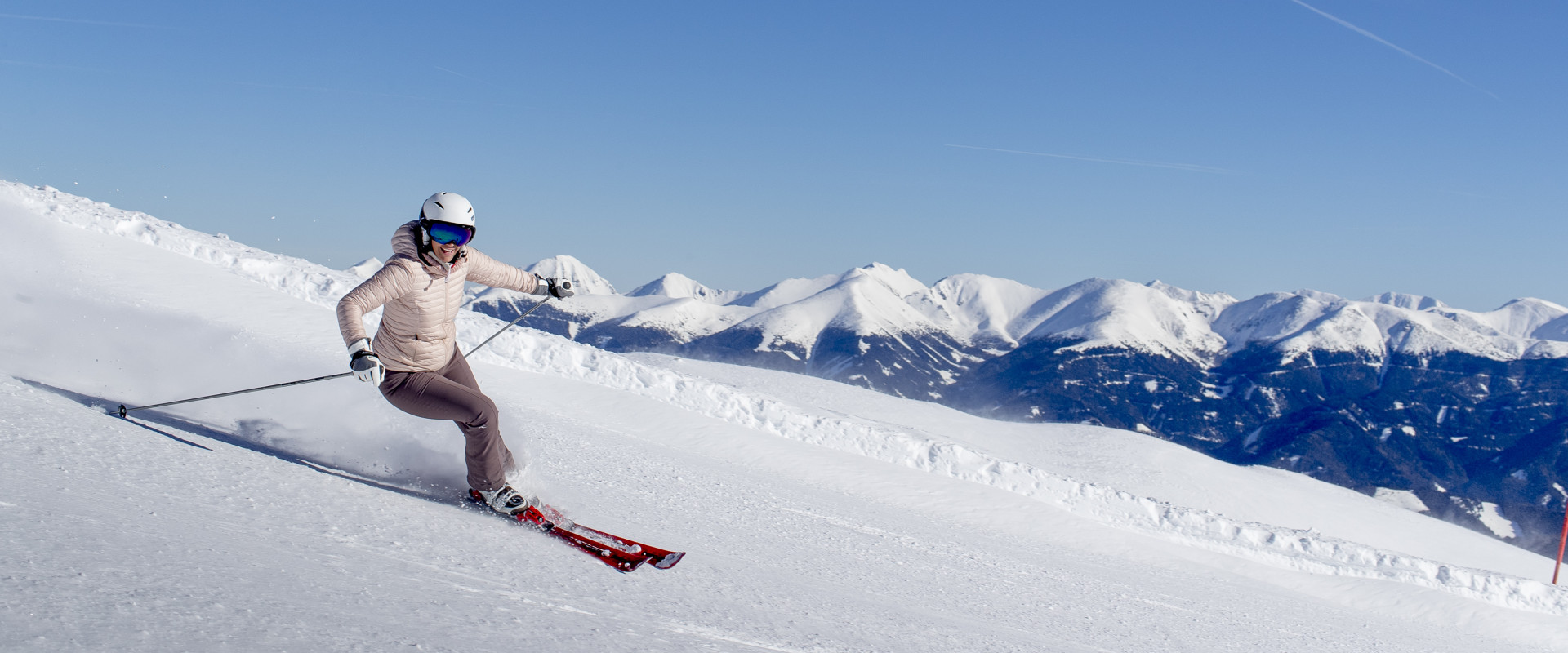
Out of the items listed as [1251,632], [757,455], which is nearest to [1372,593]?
[1251,632]

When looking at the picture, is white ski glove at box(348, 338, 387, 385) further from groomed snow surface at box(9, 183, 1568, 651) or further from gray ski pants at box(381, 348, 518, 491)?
groomed snow surface at box(9, 183, 1568, 651)

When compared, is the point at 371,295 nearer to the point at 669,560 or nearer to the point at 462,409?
the point at 462,409

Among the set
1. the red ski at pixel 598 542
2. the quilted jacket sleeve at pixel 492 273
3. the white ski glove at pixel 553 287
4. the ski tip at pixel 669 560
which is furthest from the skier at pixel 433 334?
the white ski glove at pixel 553 287

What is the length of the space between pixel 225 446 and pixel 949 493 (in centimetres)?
→ 997

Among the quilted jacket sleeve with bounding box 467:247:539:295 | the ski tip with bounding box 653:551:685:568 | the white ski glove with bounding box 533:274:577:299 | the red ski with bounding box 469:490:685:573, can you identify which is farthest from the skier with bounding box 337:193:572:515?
the white ski glove with bounding box 533:274:577:299

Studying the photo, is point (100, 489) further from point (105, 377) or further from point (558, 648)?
point (105, 377)

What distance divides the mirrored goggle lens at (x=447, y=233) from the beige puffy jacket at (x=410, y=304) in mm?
142

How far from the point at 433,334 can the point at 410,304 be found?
275 millimetres

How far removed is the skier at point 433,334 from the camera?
6.08 metres

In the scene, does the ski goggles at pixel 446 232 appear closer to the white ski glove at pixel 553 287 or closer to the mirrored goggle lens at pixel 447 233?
the mirrored goggle lens at pixel 447 233

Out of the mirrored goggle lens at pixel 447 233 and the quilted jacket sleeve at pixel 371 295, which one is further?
the mirrored goggle lens at pixel 447 233

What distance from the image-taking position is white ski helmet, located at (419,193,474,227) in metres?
6.09

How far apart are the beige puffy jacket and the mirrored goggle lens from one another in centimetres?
14

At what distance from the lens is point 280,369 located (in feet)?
29.8
